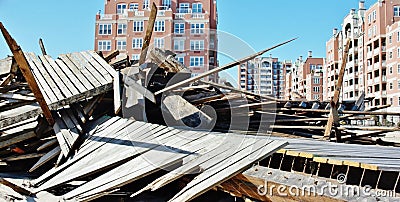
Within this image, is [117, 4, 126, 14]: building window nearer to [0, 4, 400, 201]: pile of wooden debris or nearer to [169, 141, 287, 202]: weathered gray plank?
[0, 4, 400, 201]: pile of wooden debris

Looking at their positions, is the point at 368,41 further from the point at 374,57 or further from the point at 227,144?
the point at 227,144

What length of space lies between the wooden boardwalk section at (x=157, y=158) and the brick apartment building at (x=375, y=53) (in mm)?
42379

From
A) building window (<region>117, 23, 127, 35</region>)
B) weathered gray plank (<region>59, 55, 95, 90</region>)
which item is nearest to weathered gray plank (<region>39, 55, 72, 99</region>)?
weathered gray plank (<region>59, 55, 95, 90</region>)

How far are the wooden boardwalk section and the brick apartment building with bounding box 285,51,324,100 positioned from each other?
71.0m

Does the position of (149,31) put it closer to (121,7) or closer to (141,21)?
(141,21)

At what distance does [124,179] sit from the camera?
4.15 meters

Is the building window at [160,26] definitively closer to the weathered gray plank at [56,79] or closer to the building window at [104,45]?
the building window at [104,45]

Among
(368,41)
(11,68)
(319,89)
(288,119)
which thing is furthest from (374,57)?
(11,68)

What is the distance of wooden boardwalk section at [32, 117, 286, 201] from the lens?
3770 mm

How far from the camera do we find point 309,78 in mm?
81375

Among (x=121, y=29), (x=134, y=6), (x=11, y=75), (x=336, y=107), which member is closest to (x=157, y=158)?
(x=336, y=107)

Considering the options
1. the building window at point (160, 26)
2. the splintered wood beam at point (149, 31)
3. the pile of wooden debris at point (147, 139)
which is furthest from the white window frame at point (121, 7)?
the splintered wood beam at point (149, 31)

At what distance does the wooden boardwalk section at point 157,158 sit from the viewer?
3770 mm

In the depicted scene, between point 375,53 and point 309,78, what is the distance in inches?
1236
